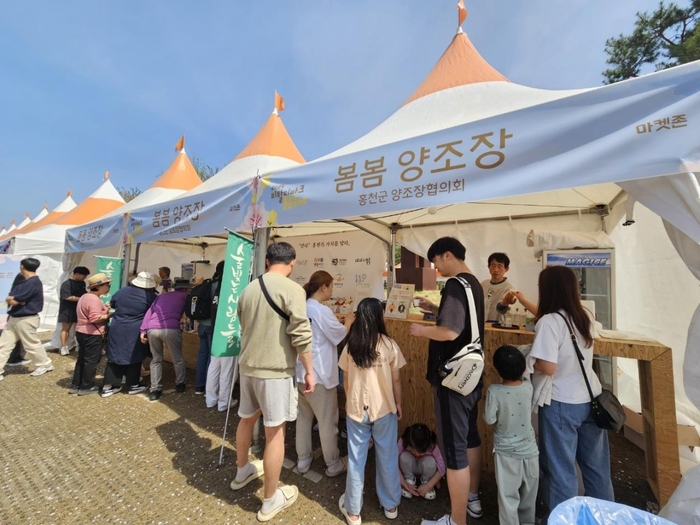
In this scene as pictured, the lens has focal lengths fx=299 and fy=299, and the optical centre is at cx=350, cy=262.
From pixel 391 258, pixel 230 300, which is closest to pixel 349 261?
pixel 391 258

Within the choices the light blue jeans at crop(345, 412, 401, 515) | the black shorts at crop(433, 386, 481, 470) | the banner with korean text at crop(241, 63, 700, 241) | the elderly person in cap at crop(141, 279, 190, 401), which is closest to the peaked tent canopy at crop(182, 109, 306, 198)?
the elderly person in cap at crop(141, 279, 190, 401)

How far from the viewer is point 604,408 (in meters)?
1.67

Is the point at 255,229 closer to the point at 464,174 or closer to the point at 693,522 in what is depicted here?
the point at 464,174

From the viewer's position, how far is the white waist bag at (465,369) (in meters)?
1.69

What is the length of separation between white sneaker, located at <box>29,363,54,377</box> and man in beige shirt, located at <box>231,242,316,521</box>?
191 inches

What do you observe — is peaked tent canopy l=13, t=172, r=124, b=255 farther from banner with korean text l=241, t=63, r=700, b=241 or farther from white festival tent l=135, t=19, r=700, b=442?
banner with korean text l=241, t=63, r=700, b=241

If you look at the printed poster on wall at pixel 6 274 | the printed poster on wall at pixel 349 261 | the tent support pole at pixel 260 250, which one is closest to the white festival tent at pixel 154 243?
the printed poster on wall at pixel 6 274

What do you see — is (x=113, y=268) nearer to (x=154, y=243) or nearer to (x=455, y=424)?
(x=154, y=243)

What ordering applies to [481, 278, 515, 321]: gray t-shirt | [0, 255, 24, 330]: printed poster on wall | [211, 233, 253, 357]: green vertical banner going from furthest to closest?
1. [0, 255, 24, 330]: printed poster on wall
2. [481, 278, 515, 321]: gray t-shirt
3. [211, 233, 253, 357]: green vertical banner

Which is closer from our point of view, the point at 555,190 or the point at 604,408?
the point at 604,408

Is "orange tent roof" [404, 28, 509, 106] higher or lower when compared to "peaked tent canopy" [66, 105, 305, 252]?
higher

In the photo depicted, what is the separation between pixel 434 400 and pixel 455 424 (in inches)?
6.9

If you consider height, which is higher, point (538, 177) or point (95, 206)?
point (95, 206)

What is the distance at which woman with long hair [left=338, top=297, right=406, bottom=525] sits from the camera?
1.93m
